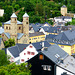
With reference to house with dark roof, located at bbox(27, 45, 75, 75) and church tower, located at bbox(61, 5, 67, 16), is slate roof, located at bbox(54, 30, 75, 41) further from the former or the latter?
church tower, located at bbox(61, 5, 67, 16)

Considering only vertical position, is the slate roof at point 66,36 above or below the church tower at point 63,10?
above

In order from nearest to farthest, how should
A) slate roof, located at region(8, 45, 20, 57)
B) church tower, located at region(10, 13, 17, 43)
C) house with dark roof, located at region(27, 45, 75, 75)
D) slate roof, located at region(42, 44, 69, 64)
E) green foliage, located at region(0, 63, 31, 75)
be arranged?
green foliage, located at region(0, 63, 31, 75) < house with dark roof, located at region(27, 45, 75, 75) < slate roof, located at region(42, 44, 69, 64) < slate roof, located at region(8, 45, 20, 57) < church tower, located at region(10, 13, 17, 43)

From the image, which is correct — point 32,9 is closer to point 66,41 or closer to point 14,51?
point 66,41

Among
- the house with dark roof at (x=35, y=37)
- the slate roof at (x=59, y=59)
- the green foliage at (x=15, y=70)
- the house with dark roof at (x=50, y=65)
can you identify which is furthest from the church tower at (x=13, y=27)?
the house with dark roof at (x=50, y=65)

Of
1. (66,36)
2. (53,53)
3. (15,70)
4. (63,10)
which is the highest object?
(53,53)

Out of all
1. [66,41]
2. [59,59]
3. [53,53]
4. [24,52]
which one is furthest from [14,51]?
[66,41]

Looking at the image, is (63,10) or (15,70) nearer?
(15,70)

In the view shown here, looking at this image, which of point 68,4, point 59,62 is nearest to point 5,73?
point 59,62

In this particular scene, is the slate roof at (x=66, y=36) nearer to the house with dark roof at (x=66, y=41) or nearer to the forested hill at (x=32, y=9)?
the house with dark roof at (x=66, y=41)

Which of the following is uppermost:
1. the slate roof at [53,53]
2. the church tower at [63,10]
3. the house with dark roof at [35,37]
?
the slate roof at [53,53]

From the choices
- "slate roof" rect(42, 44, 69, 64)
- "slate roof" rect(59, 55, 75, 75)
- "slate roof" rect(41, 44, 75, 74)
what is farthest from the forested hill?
"slate roof" rect(59, 55, 75, 75)

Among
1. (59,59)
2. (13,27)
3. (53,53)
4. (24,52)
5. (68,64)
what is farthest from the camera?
(13,27)
